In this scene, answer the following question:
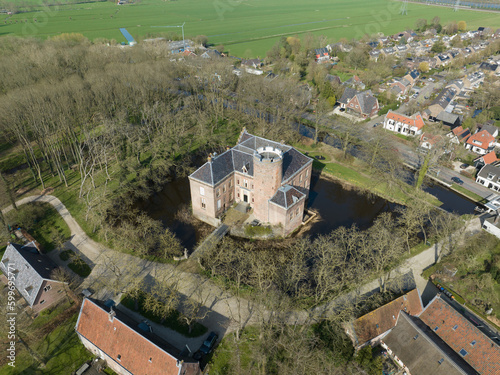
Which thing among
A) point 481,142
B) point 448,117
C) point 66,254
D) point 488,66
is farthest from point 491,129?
point 66,254

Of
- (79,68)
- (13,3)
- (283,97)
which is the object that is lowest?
(283,97)

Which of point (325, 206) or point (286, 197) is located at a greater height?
point (286, 197)

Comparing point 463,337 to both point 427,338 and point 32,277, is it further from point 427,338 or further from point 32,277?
point 32,277

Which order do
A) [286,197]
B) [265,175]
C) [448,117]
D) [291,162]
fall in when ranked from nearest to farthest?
[286,197] < [265,175] < [291,162] < [448,117]

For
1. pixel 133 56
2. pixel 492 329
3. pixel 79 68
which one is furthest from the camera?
pixel 133 56

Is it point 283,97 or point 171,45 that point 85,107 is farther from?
point 171,45

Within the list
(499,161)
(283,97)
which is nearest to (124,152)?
(283,97)

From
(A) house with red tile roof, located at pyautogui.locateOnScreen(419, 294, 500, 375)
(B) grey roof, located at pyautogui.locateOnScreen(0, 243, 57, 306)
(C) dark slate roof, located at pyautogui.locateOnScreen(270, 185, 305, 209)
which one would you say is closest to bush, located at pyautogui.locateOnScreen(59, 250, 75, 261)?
(B) grey roof, located at pyautogui.locateOnScreen(0, 243, 57, 306)
